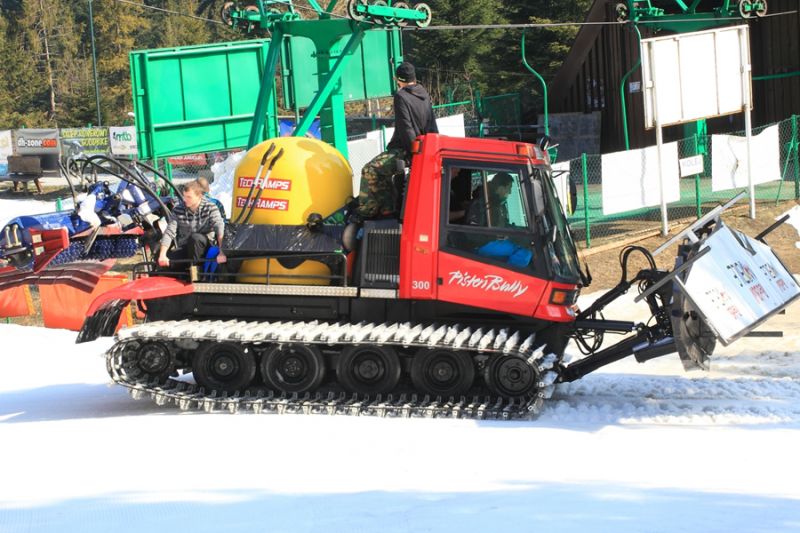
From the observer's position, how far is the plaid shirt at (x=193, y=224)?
10203mm

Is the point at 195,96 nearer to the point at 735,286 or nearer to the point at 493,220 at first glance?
the point at 493,220

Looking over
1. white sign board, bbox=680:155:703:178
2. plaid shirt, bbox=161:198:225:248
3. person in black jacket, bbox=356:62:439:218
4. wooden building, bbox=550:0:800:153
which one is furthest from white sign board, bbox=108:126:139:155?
person in black jacket, bbox=356:62:439:218

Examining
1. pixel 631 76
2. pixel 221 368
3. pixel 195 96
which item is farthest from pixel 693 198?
pixel 221 368

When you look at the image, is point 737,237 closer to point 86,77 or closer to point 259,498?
point 259,498

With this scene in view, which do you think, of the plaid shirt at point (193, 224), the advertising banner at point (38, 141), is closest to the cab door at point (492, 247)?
the plaid shirt at point (193, 224)

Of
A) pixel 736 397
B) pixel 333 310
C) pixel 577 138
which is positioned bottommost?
pixel 736 397

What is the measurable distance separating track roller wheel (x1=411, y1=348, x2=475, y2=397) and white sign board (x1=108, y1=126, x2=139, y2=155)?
99.6 feet

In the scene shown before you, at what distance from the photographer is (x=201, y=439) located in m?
8.36

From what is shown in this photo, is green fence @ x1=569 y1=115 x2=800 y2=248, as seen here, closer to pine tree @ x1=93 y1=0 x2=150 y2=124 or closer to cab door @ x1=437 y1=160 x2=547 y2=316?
cab door @ x1=437 y1=160 x2=547 y2=316

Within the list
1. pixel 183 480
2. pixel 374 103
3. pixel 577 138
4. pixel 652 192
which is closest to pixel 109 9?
pixel 374 103

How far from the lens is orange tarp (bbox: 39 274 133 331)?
1642 centimetres

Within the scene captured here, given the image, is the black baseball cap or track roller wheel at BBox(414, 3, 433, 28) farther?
track roller wheel at BBox(414, 3, 433, 28)

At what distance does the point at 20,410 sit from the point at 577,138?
2442 cm

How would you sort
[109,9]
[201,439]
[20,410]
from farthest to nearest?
1. [109,9]
2. [20,410]
3. [201,439]
